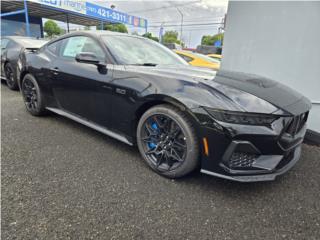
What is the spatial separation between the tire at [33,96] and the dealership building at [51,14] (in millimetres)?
12123

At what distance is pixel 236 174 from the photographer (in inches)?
70.0

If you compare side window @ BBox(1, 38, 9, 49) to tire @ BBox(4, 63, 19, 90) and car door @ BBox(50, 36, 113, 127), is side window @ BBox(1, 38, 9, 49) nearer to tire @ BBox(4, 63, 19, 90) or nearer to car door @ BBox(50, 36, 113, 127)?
tire @ BBox(4, 63, 19, 90)

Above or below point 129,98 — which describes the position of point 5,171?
below

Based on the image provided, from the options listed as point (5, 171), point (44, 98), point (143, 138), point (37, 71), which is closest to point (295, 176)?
point (143, 138)

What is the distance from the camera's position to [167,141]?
212 centimetres

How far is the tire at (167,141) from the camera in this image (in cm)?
194

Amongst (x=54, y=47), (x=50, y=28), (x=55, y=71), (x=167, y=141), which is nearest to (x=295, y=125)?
(x=167, y=141)

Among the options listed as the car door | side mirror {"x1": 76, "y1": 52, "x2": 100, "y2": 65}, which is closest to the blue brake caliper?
the car door

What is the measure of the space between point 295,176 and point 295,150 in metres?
0.44

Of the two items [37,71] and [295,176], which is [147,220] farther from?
[37,71]

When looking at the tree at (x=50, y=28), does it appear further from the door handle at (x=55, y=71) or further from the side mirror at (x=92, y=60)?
the side mirror at (x=92, y=60)

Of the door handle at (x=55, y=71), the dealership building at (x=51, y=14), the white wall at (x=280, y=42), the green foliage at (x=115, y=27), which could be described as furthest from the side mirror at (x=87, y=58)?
the green foliage at (x=115, y=27)

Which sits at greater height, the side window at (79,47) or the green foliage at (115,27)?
the green foliage at (115,27)

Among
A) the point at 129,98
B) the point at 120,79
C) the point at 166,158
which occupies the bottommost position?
the point at 166,158
